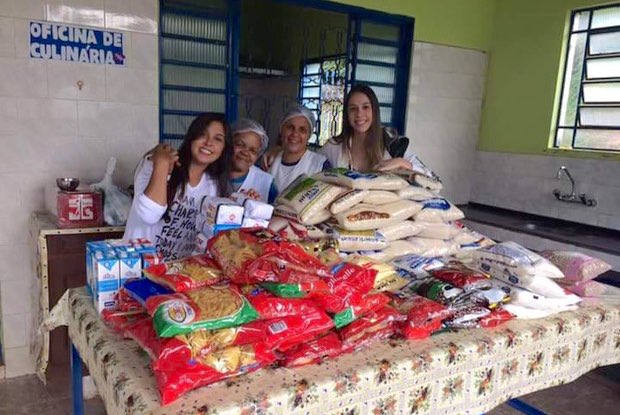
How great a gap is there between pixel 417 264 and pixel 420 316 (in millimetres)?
320

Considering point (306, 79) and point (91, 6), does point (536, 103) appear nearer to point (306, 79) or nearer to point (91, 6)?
point (306, 79)

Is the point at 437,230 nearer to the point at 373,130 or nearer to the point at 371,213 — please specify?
the point at 371,213

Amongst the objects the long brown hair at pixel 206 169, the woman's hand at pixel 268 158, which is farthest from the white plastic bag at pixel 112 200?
the long brown hair at pixel 206 169

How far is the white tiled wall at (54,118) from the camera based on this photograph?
257cm

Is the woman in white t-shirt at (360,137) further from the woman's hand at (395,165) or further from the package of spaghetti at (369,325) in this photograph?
the package of spaghetti at (369,325)

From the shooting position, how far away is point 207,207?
143cm

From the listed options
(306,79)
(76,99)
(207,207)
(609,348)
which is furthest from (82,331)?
(306,79)

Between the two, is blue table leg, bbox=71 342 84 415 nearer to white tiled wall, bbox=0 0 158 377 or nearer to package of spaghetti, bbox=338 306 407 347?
package of spaghetti, bbox=338 306 407 347

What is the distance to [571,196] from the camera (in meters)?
3.54

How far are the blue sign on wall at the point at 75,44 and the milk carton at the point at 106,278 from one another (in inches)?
73.0

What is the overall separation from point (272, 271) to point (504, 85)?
3595 millimetres

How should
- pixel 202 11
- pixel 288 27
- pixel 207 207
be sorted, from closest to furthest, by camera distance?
pixel 207 207
pixel 202 11
pixel 288 27

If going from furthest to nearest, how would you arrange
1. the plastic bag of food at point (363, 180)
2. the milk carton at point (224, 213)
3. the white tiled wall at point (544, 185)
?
1. the white tiled wall at point (544, 185)
2. the plastic bag of food at point (363, 180)
3. the milk carton at point (224, 213)

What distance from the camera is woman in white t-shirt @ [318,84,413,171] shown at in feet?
7.55
